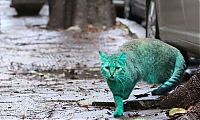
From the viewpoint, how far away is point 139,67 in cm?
458

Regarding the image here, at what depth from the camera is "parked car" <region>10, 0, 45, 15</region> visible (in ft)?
64.0

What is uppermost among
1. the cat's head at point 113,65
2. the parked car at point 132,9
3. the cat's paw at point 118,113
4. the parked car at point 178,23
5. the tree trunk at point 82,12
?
the cat's head at point 113,65

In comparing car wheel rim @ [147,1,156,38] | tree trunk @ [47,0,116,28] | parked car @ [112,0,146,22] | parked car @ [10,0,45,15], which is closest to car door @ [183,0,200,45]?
car wheel rim @ [147,1,156,38]

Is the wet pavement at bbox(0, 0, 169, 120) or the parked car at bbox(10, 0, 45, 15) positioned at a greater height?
the wet pavement at bbox(0, 0, 169, 120)

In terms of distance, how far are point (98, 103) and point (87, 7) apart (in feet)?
29.6

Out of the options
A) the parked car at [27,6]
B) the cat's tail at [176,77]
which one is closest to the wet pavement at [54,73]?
the cat's tail at [176,77]

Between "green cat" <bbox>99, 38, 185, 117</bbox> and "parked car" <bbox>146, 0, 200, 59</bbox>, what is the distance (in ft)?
6.68

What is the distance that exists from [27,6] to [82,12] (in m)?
6.18

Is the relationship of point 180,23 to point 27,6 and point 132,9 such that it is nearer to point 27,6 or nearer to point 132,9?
point 132,9

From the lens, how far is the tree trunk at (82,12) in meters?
14.0

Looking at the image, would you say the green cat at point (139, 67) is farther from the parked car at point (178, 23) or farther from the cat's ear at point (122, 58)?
the parked car at point (178, 23)

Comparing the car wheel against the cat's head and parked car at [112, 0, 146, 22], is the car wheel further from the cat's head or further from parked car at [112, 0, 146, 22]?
the cat's head

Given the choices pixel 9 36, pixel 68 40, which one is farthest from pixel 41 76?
pixel 9 36

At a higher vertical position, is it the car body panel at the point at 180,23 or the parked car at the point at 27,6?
the car body panel at the point at 180,23
